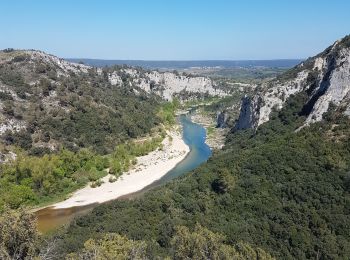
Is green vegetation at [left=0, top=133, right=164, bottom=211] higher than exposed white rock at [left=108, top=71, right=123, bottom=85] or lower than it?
lower

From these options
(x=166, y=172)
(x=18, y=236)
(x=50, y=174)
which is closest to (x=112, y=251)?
(x=18, y=236)

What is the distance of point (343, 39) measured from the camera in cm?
7825

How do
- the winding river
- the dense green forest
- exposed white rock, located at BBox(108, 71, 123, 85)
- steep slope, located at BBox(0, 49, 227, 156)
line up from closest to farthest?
the dense green forest
the winding river
steep slope, located at BBox(0, 49, 227, 156)
exposed white rock, located at BBox(108, 71, 123, 85)

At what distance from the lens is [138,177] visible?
7994cm

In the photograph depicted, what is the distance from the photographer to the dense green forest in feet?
124

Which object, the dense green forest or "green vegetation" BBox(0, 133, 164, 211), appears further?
"green vegetation" BBox(0, 133, 164, 211)

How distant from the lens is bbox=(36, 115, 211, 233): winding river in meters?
61.3

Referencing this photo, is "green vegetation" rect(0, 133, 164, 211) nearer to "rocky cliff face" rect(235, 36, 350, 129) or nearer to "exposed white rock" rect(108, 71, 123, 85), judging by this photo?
"rocky cliff face" rect(235, 36, 350, 129)

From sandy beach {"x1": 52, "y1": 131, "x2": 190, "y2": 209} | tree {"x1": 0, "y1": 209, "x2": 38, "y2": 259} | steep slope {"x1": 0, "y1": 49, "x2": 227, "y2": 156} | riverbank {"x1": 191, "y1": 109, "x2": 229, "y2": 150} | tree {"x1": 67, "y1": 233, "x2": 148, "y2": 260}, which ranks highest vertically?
tree {"x1": 0, "y1": 209, "x2": 38, "y2": 259}

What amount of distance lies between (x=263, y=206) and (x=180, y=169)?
140 feet

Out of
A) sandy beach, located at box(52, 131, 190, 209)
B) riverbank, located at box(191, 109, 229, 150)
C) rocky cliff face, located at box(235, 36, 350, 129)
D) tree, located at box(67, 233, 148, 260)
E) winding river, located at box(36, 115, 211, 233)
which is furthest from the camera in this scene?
riverbank, located at box(191, 109, 229, 150)

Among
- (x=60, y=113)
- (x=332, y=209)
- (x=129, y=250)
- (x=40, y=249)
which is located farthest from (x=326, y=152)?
(x=60, y=113)

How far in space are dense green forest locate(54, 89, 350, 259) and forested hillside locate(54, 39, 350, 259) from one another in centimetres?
9

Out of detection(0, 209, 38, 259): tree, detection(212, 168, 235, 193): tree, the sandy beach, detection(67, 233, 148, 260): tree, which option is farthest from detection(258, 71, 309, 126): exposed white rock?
detection(0, 209, 38, 259): tree
